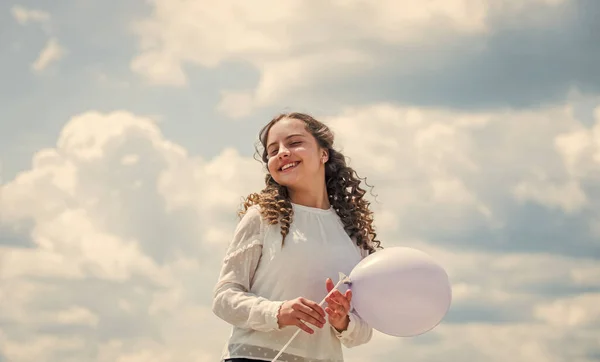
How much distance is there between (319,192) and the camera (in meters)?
6.98

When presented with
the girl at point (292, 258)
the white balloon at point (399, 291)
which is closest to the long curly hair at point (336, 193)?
the girl at point (292, 258)

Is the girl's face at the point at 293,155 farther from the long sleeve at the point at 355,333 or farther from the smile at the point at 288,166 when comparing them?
the long sleeve at the point at 355,333

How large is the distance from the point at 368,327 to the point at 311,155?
51.2 inches

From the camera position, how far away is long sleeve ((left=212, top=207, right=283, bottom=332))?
6.18m

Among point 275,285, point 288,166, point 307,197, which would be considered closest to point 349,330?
point 275,285

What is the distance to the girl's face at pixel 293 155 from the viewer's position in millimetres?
6785

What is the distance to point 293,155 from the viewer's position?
6797 mm

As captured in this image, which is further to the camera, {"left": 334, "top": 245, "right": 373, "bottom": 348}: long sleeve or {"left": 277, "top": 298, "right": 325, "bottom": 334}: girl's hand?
{"left": 334, "top": 245, "right": 373, "bottom": 348}: long sleeve

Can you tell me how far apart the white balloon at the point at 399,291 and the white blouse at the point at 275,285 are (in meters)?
0.23

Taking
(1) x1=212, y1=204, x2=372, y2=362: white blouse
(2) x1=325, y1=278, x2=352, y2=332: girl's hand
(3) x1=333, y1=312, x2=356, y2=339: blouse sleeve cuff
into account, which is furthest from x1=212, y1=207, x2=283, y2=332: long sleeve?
(3) x1=333, y1=312, x2=356, y2=339: blouse sleeve cuff

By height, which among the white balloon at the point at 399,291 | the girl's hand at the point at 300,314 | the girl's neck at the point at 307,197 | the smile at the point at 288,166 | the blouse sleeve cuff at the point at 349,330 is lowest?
the girl's hand at the point at 300,314

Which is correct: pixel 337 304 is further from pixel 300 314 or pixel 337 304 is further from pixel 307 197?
pixel 307 197

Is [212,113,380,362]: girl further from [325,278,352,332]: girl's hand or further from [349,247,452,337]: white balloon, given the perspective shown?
[349,247,452,337]: white balloon

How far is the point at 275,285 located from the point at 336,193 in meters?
1.08
